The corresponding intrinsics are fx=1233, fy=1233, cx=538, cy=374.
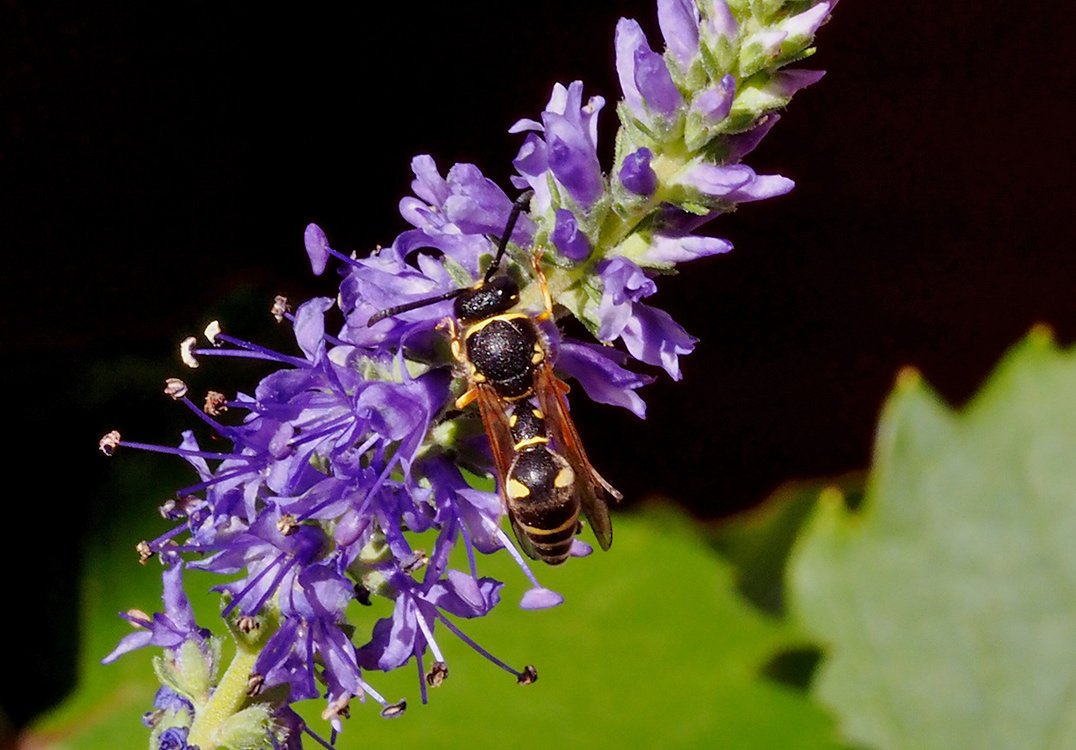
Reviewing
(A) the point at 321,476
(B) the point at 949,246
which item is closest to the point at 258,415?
(A) the point at 321,476

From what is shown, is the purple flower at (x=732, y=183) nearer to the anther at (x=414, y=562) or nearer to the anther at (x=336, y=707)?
the anther at (x=414, y=562)

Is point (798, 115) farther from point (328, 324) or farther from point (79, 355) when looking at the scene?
point (79, 355)

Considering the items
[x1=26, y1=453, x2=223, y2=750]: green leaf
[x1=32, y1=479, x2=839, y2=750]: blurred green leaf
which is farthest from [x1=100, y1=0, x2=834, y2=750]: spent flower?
[x1=26, y1=453, x2=223, y2=750]: green leaf

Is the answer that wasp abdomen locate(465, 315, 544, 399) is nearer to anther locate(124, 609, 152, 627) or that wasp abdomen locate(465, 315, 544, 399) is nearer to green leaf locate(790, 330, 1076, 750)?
anther locate(124, 609, 152, 627)

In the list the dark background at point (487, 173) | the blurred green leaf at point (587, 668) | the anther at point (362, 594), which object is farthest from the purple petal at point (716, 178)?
the dark background at point (487, 173)

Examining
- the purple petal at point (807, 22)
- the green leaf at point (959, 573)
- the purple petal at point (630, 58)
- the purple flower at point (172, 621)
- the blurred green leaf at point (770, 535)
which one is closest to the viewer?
the purple petal at point (807, 22)

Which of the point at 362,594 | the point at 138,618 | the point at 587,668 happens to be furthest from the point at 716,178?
the point at 587,668

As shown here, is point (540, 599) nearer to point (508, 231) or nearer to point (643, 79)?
point (508, 231)

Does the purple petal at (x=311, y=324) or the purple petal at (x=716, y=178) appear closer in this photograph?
the purple petal at (x=716, y=178)
